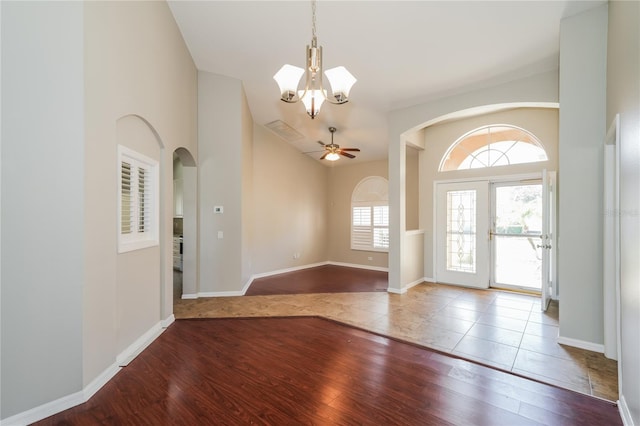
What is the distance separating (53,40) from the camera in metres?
1.94

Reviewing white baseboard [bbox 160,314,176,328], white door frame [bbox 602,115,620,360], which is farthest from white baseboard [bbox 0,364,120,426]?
white door frame [bbox 602,115,620,360]

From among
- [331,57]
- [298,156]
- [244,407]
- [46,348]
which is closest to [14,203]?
[46,348]

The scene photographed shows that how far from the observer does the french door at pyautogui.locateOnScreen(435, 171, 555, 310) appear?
479cm

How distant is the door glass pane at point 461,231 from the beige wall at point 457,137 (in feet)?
1.12

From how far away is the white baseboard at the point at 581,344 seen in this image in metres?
2.74

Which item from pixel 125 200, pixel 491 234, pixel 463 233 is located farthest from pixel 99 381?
pixel 491 234

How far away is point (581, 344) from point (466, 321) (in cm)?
109

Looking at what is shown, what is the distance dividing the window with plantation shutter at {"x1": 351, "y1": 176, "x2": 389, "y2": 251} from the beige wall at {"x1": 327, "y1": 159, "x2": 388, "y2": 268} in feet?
0.45

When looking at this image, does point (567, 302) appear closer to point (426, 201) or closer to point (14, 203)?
point (426, 201)

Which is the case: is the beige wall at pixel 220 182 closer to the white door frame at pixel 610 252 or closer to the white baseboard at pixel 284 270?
the white baseboard at pixel 284 270

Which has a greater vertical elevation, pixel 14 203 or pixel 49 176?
pixel 49 176

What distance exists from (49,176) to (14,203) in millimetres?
263

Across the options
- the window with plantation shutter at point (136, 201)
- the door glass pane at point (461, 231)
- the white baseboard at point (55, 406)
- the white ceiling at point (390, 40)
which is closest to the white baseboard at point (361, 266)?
the door glass pane at point (461, 231)

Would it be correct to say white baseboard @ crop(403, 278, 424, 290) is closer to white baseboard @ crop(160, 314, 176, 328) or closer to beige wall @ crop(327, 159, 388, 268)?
beige wall @ crop(327, 159, 388, 268)
